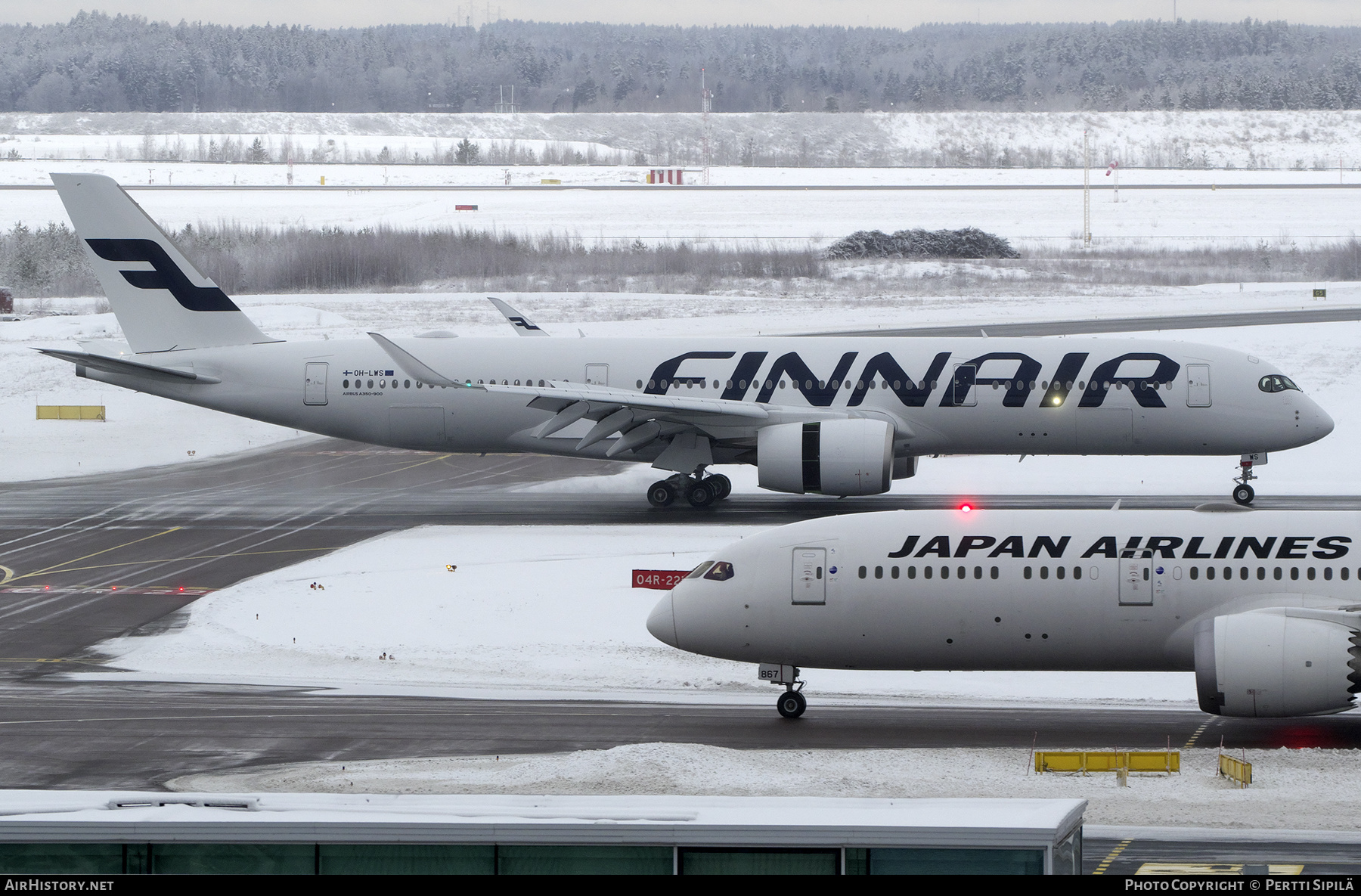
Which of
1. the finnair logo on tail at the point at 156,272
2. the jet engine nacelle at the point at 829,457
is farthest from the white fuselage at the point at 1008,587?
the finnair logo on tail at the point at 156,272

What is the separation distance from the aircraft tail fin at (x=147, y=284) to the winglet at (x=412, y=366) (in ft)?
22.9

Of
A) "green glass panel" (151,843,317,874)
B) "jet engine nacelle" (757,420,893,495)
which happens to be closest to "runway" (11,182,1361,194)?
"jet engine nacelle" (757,420,893,495)

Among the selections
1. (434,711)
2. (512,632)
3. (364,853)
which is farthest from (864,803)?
(512,632)

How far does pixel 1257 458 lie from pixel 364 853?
3643 cm

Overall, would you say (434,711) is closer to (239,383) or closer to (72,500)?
(239,383)

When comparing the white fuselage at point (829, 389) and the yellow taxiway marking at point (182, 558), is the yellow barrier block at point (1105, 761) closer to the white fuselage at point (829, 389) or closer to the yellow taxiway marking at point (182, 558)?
the white fuselage at point (829, 389)

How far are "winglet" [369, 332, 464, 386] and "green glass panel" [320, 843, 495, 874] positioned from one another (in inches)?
1134

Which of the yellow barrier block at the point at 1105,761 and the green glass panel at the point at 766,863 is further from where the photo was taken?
the yellow barrier block at the point at 1105,761

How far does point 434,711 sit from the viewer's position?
28.0m

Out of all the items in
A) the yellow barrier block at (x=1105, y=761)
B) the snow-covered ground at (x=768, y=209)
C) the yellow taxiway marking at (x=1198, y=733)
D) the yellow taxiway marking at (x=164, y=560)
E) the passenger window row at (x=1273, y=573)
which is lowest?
the yellow taxiway marking at (x=1198, y=733)

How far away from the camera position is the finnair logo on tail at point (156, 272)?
47062 millimetres

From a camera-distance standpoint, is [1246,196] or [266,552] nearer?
[266,552]

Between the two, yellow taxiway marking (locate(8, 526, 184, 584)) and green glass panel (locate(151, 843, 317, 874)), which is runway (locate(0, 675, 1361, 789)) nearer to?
green glass panel (locate(151, 843, 317, 874))

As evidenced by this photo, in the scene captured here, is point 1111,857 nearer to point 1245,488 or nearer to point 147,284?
point 1245,488
